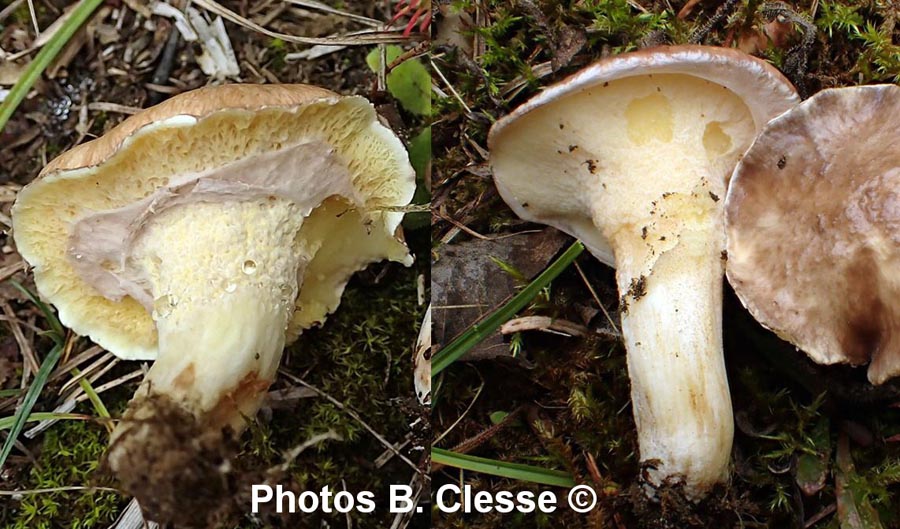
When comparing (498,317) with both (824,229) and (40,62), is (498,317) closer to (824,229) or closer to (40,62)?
(824,229)

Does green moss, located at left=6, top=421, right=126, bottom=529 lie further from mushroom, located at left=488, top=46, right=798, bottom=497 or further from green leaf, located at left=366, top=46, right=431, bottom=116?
mushroom, located at left=488, top=46, right=798, bottom=497

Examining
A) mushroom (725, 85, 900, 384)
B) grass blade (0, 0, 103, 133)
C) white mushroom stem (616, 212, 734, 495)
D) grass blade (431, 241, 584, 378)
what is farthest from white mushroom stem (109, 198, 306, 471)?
mushroom (725, 85, 900, 384)

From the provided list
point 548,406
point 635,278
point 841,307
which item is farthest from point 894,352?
point 548,406

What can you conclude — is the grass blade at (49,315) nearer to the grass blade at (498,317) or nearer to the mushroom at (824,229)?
the grass blade at (498,317)

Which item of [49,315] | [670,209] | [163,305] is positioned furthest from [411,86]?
[49,315]

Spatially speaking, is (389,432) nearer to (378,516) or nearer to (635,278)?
(378,516)

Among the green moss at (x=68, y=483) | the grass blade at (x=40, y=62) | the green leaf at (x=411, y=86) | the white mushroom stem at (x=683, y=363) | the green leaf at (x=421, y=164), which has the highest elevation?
the grass blade at (x=40, y=62)

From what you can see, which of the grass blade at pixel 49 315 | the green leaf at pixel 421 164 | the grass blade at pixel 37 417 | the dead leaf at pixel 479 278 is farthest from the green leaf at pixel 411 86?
the grass blade at pixel 37 417
